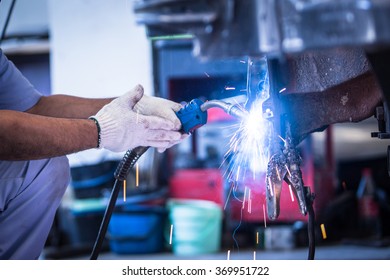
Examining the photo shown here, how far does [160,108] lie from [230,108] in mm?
245

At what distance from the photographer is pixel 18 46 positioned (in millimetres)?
4969

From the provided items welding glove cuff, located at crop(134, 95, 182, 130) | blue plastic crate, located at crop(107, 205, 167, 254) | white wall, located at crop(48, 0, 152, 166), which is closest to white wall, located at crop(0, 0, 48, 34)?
white wall, located at crop(48, 0, 152, 166)

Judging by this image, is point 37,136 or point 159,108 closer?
point 37,136

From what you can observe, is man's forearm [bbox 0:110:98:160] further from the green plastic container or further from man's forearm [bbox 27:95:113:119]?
the green plastic container

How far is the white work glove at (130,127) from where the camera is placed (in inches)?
71.7

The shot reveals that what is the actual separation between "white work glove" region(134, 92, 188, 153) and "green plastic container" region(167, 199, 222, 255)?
2.47m

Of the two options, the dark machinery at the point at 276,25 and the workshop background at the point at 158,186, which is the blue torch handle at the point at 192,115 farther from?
the workshop background at the point at 158,186

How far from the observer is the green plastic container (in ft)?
14.4

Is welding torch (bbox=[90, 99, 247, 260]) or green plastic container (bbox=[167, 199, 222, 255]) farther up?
welding torch (bbox=[90, 99, 247, 260])

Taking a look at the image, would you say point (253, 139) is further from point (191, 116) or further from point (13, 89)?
point (13, 89)

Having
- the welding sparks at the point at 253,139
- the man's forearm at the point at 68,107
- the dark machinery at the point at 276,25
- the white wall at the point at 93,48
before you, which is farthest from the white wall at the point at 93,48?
the dark machinery at the point at 276,25

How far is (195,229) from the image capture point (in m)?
4.42

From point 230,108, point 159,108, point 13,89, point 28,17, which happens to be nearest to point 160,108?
point 159,108
